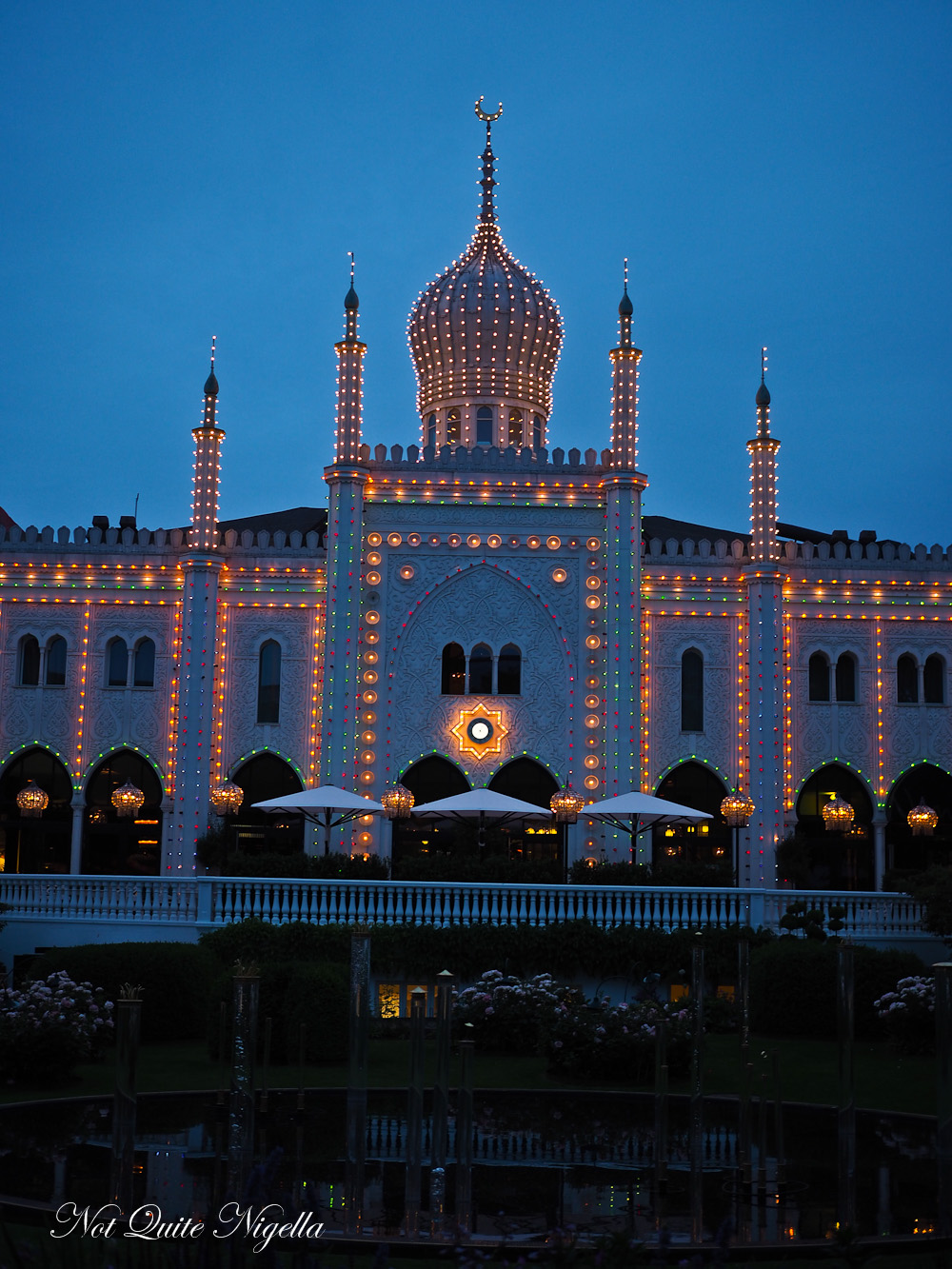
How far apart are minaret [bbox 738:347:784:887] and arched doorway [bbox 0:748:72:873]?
15.6 meters

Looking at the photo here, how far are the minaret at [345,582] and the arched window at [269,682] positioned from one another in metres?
1.59

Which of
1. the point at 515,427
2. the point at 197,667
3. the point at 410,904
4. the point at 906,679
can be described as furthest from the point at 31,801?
the point at 906,679

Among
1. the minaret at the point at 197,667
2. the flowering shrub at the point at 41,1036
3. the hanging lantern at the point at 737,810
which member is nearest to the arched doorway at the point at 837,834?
the hanging lantern at the point at 737,810

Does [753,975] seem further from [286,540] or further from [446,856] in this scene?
[286,540]

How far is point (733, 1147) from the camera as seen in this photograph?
12.6 metres

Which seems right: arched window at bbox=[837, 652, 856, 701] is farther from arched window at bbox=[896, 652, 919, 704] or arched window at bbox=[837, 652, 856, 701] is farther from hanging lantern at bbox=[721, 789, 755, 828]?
hanging lantern at bbox=[721, 789, 755, 828]

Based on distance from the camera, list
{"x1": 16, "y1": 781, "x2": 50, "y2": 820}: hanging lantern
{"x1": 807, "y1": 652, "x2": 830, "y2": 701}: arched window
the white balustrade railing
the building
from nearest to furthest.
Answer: the white balustrade railing
{"x1": 16, "y1": 781, "x2": 50, "y2": 820}: hanging lantern
the building
{"x1": 807, "y1": 652, "x2": 830, "y2": 701}: arched window

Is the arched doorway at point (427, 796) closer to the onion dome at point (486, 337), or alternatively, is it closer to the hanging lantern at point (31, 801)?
the hanging lantern at point (31, 801)

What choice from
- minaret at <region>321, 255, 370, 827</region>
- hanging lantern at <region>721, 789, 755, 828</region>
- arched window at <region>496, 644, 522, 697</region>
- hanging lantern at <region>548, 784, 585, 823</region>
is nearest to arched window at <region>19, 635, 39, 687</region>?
minaret at <region>321, 255, 370, 827</region>

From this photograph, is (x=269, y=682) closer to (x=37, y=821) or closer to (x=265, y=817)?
(x=265, y=817)

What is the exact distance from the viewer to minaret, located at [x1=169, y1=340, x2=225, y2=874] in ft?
102

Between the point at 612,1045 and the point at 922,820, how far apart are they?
1669 centimetres

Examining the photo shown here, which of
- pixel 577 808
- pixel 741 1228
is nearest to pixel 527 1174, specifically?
pixel 741 1228

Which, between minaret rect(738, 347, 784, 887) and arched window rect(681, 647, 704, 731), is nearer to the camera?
minaret rect(738, 347, 784, 887)
